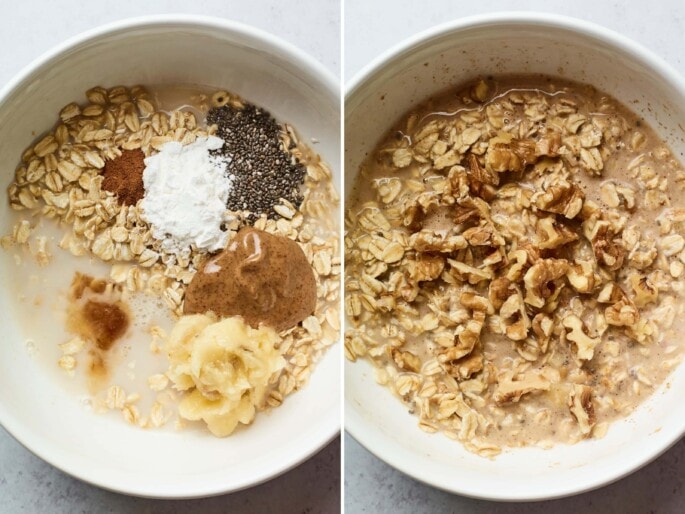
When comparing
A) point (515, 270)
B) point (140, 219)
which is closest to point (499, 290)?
point (515, 270)

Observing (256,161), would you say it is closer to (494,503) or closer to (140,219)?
(140,219)

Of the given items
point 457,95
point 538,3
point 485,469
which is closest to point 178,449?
point 485,469

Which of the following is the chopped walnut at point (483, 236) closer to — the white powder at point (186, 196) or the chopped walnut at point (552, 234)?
the chopped walnut at point (552, 234)

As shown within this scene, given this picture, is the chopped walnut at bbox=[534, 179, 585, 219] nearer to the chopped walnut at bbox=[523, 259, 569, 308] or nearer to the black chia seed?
the chopped walnut at bbox=[523, 259, 569, 308]

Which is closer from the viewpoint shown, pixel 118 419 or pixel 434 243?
pixel 434 243

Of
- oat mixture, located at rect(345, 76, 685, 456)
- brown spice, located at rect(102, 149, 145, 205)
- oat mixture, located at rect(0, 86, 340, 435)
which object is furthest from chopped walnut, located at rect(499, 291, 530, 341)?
brown spice, located at rect(102, 149, 145, 205)

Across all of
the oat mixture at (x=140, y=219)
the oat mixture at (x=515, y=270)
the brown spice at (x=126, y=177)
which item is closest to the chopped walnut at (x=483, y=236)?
the oat mixture at (x=515, y=270)
